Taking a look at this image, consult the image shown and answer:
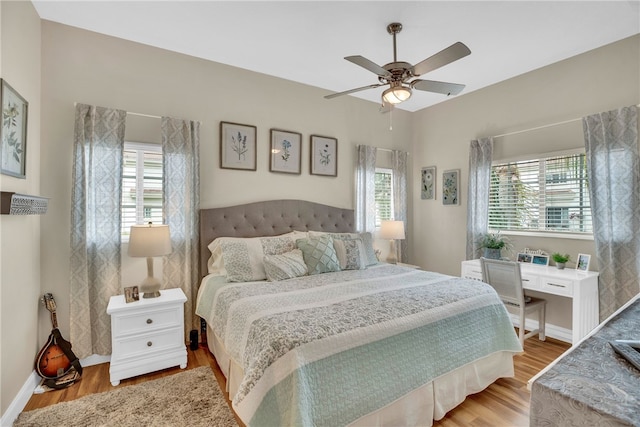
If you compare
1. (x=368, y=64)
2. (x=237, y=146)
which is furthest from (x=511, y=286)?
(x=237, y=146)

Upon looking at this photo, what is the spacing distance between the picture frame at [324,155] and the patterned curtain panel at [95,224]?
6.64 feet

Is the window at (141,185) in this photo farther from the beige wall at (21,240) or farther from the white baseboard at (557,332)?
the white baseboard at (557,332)

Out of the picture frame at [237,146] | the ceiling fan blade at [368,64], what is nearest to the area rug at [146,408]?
the picture frame at [237,146]

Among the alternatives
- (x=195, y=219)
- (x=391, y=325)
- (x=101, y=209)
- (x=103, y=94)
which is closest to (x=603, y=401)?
(x=391, y=325)

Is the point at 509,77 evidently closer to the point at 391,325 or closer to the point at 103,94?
the point at 391,325

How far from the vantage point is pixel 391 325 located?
1.77m

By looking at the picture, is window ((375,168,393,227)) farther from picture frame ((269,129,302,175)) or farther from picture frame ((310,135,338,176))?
picture frame ((269,129,302,175))

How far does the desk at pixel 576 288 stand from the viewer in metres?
2.73

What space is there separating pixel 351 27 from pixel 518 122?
232 cm

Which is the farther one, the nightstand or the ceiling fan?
the nightstand

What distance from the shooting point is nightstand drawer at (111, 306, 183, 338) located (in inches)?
93.2

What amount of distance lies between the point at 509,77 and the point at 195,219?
3.88 metres

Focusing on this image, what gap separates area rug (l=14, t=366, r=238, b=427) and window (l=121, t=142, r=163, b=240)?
4.29 feet

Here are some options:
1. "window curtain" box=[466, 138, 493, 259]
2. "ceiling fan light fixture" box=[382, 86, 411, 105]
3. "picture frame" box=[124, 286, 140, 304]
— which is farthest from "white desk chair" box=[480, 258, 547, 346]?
"picture frame" box=[124, 286, 140, 304]
